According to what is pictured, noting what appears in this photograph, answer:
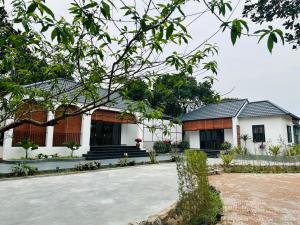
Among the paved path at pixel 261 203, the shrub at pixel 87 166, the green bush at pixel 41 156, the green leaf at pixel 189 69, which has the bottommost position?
the paved path at pixel 261 203

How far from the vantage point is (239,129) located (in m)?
25.2

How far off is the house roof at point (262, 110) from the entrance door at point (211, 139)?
3046 millimetres

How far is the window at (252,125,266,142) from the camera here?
23.8 m

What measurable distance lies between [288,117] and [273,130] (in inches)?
109

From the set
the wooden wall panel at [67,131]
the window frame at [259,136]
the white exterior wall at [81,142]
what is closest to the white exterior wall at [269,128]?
the window frame at [259,136]

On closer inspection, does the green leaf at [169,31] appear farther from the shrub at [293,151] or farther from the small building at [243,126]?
the small building at [243,126]

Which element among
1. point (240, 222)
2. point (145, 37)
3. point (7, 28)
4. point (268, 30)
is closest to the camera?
point (268, 30)

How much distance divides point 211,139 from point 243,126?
3.78 metres

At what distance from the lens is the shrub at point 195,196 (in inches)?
174

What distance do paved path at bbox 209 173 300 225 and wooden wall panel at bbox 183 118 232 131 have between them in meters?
16.9

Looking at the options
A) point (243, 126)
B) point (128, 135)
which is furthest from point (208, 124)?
point (128, 135)

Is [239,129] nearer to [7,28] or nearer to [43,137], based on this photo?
[43,137]

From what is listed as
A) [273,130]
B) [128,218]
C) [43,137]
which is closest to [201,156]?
[128,218]

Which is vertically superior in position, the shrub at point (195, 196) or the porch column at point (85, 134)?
the porch column at point (85, 134)
